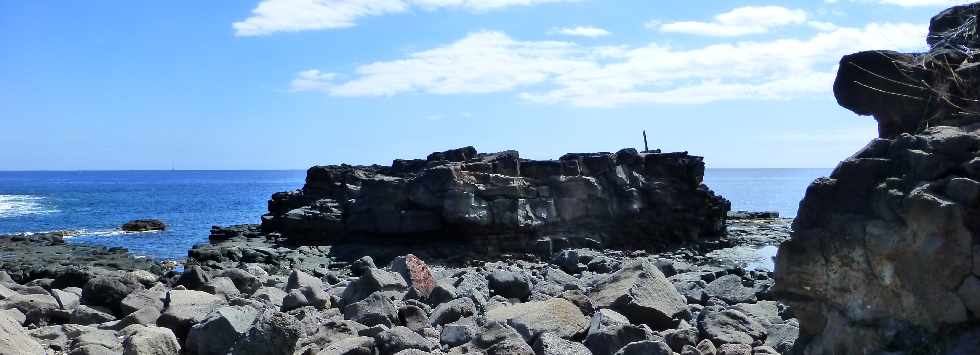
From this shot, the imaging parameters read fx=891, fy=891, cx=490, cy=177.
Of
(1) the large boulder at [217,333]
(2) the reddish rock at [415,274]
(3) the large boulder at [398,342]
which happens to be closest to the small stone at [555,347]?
(3) the large boulder at [398,342]

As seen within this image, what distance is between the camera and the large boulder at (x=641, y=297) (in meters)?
11.3

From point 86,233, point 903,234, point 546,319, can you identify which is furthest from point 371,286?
point 86,233

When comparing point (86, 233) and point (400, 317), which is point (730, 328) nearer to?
point (400, 317)

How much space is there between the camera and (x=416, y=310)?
11.8m

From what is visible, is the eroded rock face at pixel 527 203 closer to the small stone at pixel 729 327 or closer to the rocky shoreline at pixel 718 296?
the rocky shoreline at pixel 718 296

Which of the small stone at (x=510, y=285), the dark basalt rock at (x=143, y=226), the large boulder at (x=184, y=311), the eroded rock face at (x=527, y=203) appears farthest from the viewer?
the dark basalt rock at (x=143, y=226)

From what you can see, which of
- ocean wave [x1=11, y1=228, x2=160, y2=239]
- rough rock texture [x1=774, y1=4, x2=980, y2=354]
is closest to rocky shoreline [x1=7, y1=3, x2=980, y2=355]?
rough rock texture [x1=774, y1=4, x2=980, y2=354]

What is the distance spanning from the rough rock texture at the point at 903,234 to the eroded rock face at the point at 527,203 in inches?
993

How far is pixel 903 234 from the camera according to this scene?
6.99m

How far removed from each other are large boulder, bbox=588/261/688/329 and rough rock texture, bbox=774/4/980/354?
123 inches

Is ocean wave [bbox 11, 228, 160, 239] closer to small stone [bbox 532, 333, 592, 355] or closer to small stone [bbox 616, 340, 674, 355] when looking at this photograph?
small stone [bbox 532, 333, 592, 355]

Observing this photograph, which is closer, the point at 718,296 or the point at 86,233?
the point at 718,296

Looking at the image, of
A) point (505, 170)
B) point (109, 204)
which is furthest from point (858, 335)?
point (109, 204)

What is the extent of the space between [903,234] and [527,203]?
1093 inches
